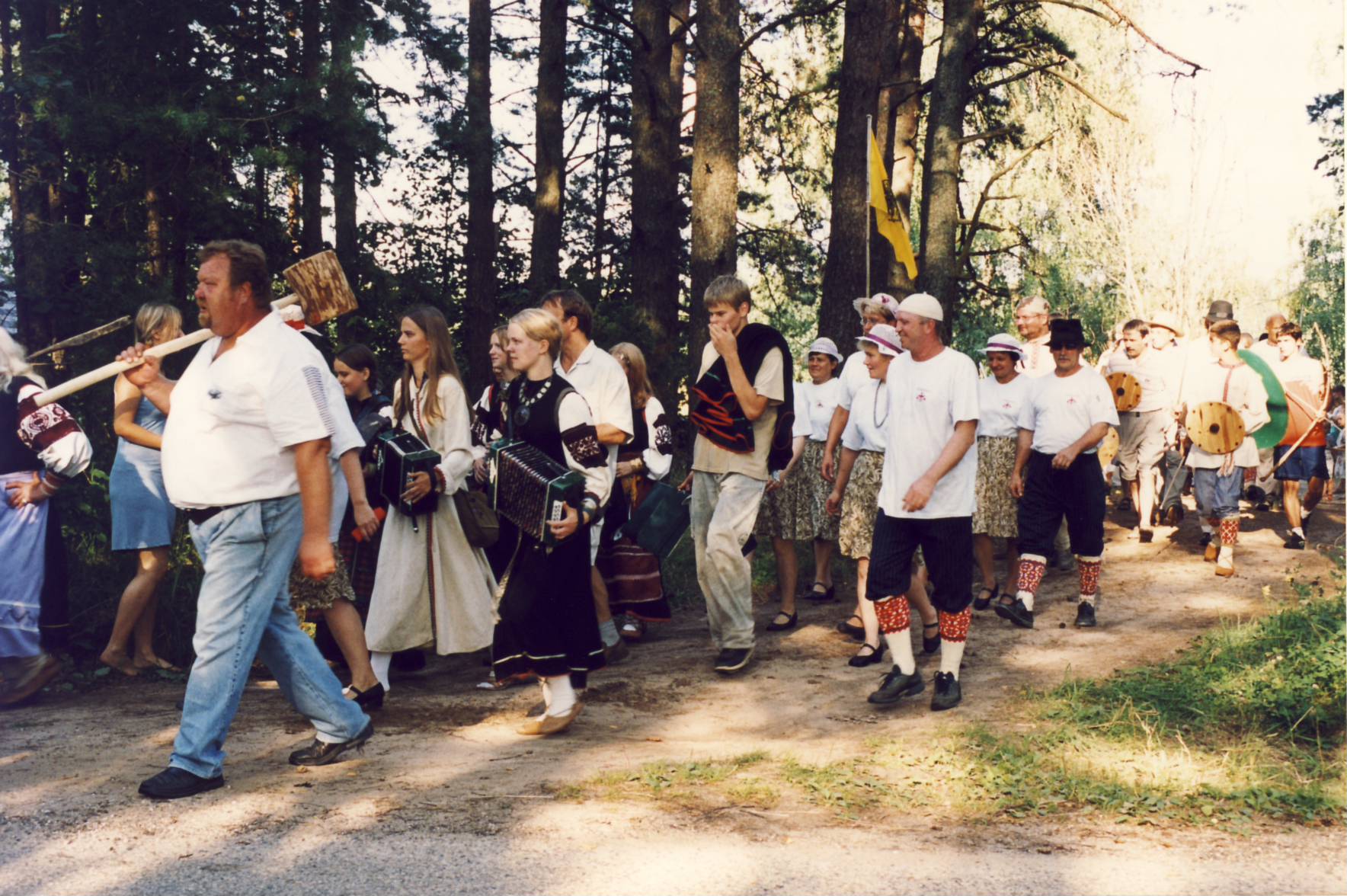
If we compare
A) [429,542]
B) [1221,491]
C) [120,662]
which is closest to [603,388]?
[429,542]

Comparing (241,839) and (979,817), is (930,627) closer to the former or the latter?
(979,817)

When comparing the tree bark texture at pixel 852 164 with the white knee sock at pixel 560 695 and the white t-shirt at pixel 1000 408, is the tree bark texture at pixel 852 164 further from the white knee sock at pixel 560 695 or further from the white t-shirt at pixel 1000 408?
the white knee sock at pixel 560 695

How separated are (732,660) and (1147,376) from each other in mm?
6234

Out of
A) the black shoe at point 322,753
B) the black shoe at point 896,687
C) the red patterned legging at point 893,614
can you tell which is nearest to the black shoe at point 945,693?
the black shoe at point 896,687

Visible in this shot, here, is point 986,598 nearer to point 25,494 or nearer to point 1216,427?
point 1216,427

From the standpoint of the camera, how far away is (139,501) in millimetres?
7312

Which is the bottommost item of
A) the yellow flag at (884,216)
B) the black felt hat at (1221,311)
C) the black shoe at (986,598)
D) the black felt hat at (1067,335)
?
the black shoe at (986,598)

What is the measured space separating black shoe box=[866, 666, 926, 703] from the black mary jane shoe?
2.55 meters

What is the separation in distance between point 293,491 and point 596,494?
1.45 meters

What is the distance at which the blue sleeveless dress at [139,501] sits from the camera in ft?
23.9

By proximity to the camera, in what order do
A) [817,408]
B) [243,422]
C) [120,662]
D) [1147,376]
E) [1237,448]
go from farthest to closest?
[1147,376], [1237,448], [817,408], [120,662], [243,422]

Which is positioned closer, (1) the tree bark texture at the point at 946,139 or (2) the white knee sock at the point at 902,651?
(2) the white knee sock at the point at 902,651

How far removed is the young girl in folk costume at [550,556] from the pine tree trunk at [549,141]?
10.6 m

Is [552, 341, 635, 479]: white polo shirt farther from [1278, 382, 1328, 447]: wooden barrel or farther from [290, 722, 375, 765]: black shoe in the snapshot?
[1278, 382, 1328, 447]: wooden barrel
